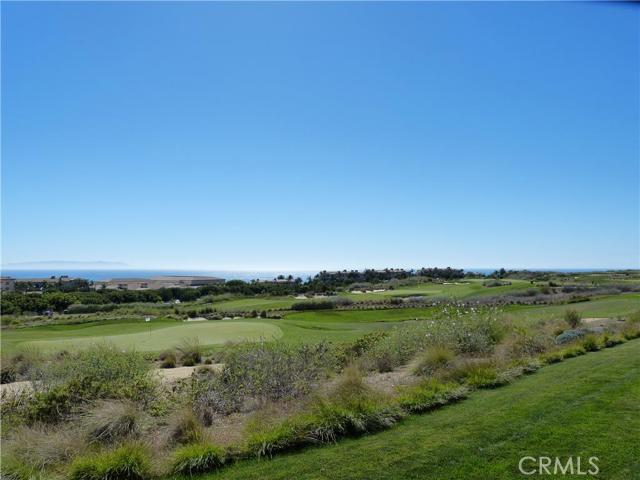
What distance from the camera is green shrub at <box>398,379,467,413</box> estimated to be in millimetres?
6824

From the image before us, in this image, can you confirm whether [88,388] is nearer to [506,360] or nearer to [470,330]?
[506,360]

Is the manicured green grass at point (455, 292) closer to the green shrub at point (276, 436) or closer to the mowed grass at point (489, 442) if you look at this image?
the mowed grass at point (489, 442)

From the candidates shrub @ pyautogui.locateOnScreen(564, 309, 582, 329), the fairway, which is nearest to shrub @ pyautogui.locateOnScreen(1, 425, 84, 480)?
the fairway

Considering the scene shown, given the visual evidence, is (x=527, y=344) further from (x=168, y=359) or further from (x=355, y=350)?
(x=168, y=359)

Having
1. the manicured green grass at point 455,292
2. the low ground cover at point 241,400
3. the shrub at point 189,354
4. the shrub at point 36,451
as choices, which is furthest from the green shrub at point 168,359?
the manicured green grass at point 455,292

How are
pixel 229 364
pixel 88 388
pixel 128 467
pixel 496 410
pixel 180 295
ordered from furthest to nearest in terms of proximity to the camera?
pixel 180 295
pixel 229 364
pixel 88 388
pixel 496 410
pixel 128 467

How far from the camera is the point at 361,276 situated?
13075 cm

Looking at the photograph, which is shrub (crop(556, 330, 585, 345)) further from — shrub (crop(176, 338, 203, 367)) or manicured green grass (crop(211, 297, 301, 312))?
manicured green grass (crop(211, 297, 301, 312))

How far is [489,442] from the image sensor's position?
5.02 m

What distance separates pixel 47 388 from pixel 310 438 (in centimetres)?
616

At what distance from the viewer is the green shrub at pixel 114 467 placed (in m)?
4.92

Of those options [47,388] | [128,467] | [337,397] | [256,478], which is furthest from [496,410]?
[47,388]

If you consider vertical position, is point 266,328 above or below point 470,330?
below

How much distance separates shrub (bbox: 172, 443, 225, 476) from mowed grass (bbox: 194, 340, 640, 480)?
0.23 m
